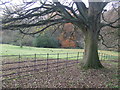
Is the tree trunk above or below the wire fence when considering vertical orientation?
above

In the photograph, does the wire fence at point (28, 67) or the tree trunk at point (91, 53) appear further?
the tree trunk at point (91, 53)

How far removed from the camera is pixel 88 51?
10594 mm

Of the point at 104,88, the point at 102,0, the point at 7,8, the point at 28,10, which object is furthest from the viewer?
the point at 102,0

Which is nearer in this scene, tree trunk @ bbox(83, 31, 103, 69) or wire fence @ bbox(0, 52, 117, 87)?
wire fence @ bbox(0, 52, 117, 87)

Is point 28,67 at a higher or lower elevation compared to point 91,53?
lower

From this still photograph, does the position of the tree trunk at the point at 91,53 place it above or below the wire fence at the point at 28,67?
above

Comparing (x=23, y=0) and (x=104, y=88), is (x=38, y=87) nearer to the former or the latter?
(x=104, y=88)

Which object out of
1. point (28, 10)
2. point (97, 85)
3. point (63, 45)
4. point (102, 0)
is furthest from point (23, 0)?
point (63, 45)

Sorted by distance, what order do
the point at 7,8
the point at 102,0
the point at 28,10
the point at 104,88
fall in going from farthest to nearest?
the point at 102,0, the point at 28,10, the point at 7,8, the point at 104,88

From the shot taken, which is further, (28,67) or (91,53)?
(28,67)

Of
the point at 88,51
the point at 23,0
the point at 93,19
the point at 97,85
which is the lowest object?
the point at 97,85

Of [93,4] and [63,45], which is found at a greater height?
[93,4]

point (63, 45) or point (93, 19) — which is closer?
point (93, 19)

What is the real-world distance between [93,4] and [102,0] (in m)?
0.71
